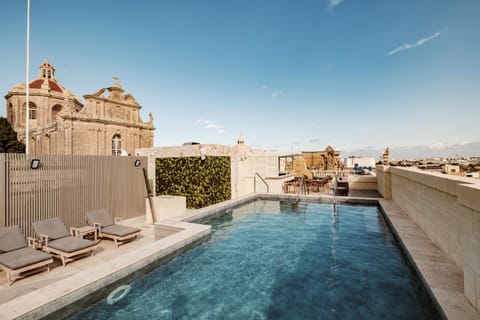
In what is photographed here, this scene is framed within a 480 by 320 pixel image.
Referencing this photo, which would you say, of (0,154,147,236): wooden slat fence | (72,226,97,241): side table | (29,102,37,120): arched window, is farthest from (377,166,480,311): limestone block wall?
(29,102,37,120): arched window

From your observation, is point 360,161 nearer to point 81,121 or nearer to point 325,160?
point 325,160

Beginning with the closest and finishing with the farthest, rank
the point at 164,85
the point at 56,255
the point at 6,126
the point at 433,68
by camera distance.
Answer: the point at 56,255 < the point at 433,68 < the point at 164,85 < the point at 6,126

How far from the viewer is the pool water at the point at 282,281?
3377 millimetres

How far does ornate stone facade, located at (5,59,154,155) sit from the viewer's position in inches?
966

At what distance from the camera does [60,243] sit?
471cm

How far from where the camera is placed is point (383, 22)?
10422mm

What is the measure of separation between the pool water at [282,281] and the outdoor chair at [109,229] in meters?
1.60

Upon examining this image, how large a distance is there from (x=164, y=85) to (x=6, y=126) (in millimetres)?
22474

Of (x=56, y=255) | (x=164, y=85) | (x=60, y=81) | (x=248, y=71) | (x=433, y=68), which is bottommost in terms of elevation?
(x=56, y=255)

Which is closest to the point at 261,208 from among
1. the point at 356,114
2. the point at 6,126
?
the point at 356,114

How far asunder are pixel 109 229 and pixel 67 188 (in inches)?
69.4

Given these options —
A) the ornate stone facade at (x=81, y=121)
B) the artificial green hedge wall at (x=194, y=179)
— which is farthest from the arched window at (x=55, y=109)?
the artificial green hedge wall at (x=194, y=179)

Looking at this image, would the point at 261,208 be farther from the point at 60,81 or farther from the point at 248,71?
the point at 60,81

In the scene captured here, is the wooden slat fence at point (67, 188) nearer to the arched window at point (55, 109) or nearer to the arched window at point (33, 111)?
the arched window at point (55, 109)
